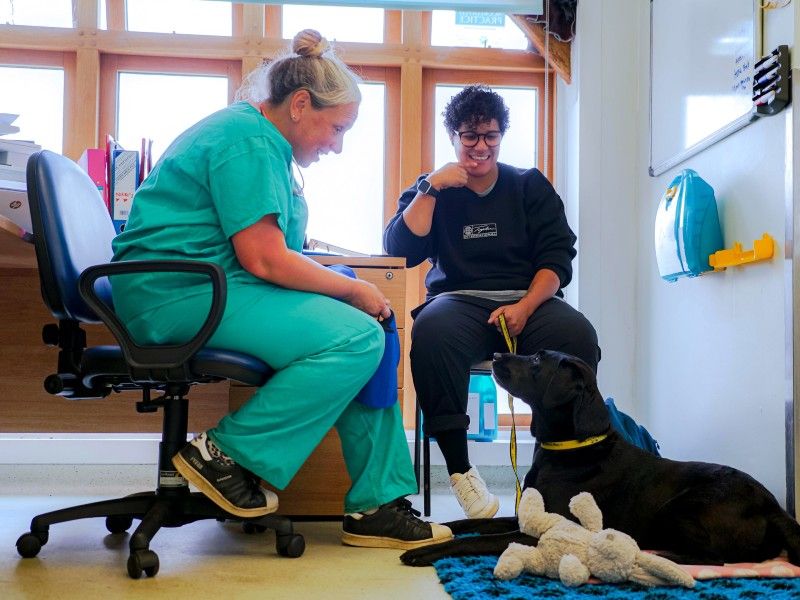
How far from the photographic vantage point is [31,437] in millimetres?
3031

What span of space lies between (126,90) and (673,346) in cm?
222

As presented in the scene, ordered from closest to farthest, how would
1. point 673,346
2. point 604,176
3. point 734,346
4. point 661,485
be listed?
point 661,485 < point 734,346 < point 673,346 < point 604,176

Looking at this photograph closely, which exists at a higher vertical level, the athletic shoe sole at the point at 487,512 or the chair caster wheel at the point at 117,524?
the athletic shoe sole at the point at 487,512

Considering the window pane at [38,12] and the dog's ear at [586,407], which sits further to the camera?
the window pane at [38,12]

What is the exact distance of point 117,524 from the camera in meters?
1.94

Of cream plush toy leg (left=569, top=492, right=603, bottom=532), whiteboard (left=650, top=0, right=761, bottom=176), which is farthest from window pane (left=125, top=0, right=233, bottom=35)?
cream plush toy leg (left=569, top=492, right=603, bottom=532)

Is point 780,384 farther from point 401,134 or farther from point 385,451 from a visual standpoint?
point 401,134

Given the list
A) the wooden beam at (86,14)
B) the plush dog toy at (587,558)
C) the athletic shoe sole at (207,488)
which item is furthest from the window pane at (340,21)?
the plush dog toy at (587,558)

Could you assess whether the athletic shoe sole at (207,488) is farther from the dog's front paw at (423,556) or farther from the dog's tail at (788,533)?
the dog's tail at (788,533)

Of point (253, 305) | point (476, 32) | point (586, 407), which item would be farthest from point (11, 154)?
point (476, 32)

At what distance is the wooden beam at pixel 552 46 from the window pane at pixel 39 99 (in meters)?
1.75

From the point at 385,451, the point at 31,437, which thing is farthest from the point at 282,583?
the point at 31,437

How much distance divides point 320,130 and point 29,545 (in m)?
1.01

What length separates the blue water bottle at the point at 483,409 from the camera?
307cm
